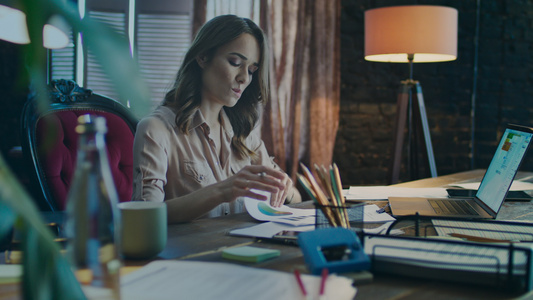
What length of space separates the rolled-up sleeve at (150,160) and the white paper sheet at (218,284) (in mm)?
723

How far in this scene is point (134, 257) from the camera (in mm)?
869

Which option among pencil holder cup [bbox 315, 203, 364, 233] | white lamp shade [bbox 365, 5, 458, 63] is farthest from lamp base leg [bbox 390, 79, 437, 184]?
pencil holder cup [bbox 315, 203, 364, 233]

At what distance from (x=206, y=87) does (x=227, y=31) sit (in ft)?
0.70

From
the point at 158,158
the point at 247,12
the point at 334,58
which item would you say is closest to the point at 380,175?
the point at 334,58

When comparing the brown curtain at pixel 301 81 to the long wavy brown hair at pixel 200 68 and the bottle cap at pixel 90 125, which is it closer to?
the long wavy brown hair at pixel 200 68

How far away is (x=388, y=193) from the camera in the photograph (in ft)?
5.76

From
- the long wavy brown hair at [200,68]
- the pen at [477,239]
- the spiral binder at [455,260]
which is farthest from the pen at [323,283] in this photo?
the long wavy brown hair at [200,68]

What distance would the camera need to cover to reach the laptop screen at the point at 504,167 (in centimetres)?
126

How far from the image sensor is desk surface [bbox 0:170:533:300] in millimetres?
706

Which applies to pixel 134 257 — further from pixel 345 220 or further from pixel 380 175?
pixel 380 175

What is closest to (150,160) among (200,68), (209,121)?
(209,121)

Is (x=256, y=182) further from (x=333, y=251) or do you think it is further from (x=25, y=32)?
(x=25, y=32)

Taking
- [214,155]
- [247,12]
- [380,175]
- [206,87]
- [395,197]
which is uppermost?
[247,12]

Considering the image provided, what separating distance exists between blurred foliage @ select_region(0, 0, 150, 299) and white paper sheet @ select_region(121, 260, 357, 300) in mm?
384
